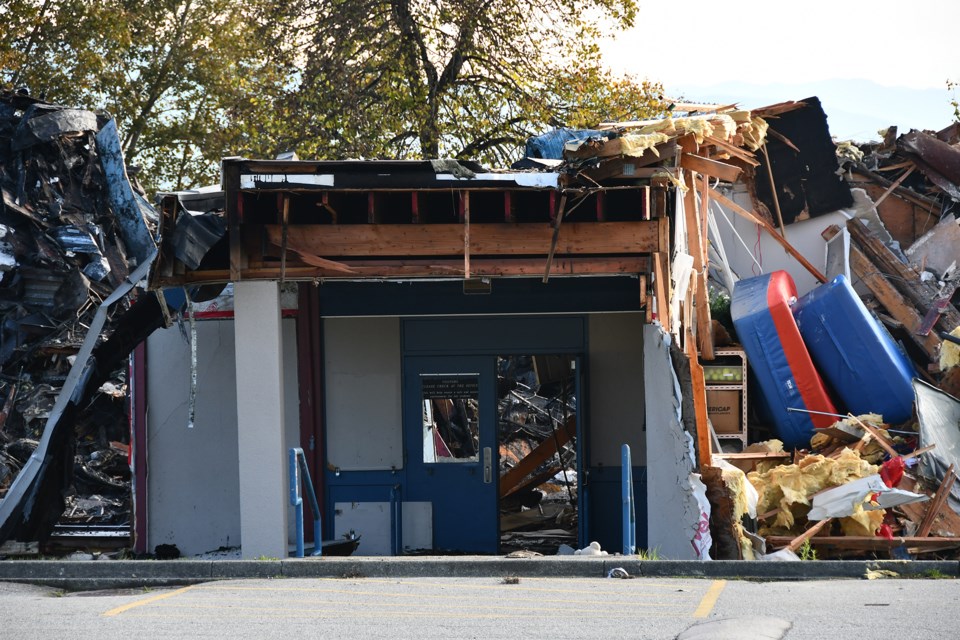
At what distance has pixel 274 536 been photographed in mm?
11281

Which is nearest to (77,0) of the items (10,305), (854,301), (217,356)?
(10,305)

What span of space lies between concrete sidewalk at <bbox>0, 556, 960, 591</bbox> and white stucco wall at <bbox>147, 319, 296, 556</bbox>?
12.0 ft

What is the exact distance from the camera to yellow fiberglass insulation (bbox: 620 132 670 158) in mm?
10609

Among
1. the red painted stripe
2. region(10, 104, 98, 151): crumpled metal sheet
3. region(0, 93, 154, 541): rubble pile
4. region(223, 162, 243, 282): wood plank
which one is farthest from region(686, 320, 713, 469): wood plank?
region(10, 104, 98, 151): crumpled metal sheet

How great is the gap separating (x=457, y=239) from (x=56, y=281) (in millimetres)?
13113

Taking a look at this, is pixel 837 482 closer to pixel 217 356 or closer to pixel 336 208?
pixel 336 208

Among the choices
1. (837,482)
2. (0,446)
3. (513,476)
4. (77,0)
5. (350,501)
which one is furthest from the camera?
(77,0)

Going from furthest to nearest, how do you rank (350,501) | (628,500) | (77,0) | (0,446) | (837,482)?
(77,0)
(0,446)
(350,501)
(837,482)
(628,500)

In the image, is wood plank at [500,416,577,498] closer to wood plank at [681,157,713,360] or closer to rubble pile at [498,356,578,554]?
rubble pile at [498,356,578,554]

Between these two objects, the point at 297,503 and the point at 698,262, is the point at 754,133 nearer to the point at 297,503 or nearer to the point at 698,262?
the point at 698,262

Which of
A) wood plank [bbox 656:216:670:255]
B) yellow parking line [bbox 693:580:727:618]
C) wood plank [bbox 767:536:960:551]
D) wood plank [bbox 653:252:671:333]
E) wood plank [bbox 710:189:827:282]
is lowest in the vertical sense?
yellow parking line [bbox 693:580:727:618]

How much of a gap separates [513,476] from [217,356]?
453 cm

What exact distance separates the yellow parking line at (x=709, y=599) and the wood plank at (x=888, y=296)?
283 inches

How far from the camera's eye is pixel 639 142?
1075 centimetres
